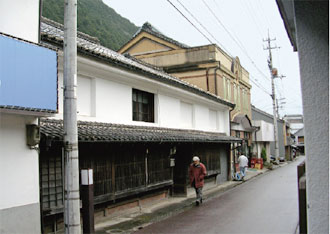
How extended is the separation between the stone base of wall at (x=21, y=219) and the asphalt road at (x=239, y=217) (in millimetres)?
3447

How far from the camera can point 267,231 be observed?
9.44 metres

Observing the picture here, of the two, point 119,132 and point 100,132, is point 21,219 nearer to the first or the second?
point 100,132

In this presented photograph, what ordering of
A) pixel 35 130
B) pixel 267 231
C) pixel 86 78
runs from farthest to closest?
pixel 86 78
pixel 267 231
pixel 35 130

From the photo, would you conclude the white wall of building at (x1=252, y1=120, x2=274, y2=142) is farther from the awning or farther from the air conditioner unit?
the air conditioner unit

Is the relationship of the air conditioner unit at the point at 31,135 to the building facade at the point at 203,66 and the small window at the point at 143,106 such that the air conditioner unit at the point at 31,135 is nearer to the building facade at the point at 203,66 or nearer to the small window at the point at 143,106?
the small window at the point at 143,106

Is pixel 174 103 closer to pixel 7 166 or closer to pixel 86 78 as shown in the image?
pixel 86 78

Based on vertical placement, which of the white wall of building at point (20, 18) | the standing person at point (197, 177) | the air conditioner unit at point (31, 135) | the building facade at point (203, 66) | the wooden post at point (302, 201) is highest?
the building facade at point (203, 66)

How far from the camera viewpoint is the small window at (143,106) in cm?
1397

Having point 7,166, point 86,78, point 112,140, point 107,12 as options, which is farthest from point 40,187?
point 107,12

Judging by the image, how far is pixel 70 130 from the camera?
6.07m

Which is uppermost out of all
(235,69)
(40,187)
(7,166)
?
(235,69)

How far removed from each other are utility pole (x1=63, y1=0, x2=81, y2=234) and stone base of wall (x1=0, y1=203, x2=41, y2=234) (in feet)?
5.46

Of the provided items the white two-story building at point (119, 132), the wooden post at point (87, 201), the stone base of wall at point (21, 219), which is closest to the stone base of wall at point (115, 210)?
the white two-story building at point (119, 132)

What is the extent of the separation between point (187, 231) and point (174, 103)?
8.23 metres
